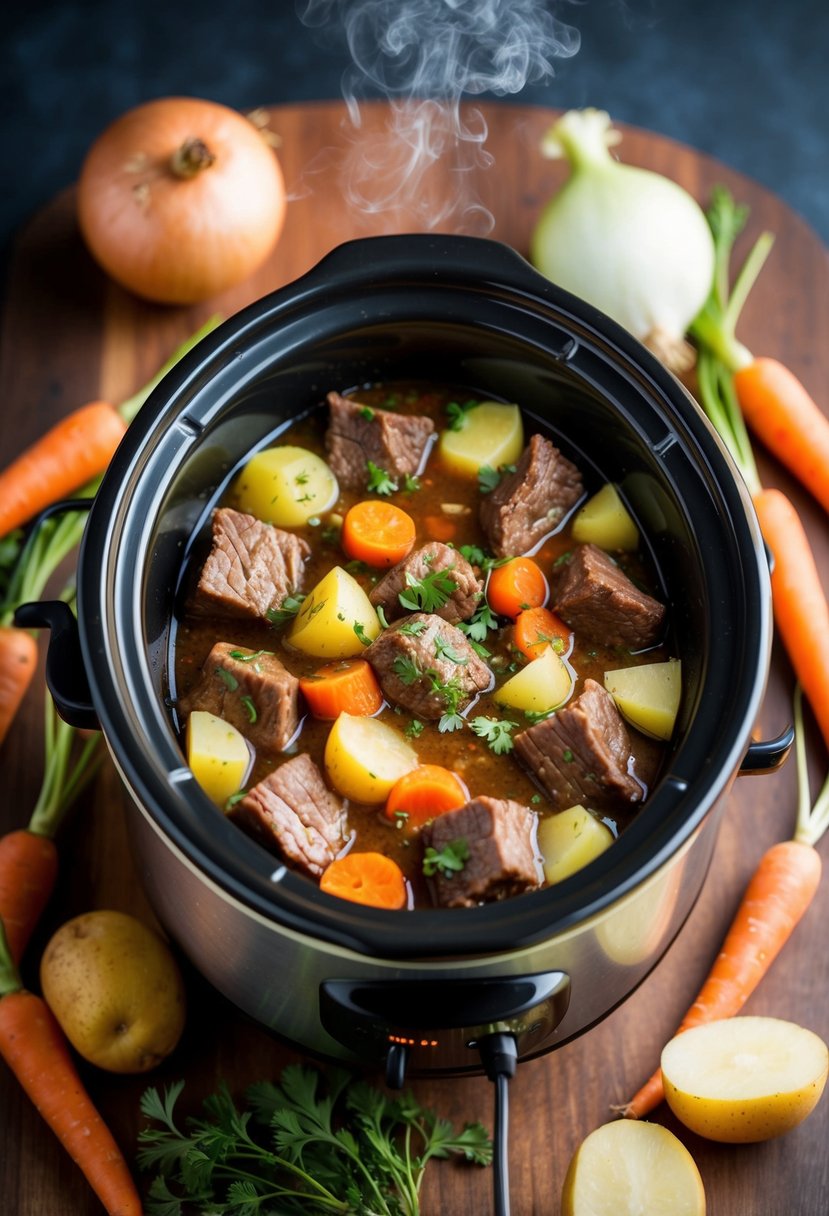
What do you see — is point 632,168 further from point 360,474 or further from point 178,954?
point 178,954

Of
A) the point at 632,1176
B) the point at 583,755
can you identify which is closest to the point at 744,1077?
the point at 632,1176

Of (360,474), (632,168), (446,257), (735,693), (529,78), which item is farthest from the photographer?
(529,78)

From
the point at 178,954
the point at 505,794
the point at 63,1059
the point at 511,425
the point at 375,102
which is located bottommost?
the point at 63,1059

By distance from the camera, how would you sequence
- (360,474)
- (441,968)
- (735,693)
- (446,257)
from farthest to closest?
(360,474), (446,257), (735,693), (441,968)

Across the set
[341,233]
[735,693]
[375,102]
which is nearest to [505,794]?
[735,693]

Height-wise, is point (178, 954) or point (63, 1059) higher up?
A: point (178, 954)

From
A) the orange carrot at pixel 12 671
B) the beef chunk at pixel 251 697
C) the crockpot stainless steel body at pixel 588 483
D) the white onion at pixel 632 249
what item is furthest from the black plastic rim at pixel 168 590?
the white onion at pixel 632 249

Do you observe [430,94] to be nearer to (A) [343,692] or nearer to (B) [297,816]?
(A) [343,692]
